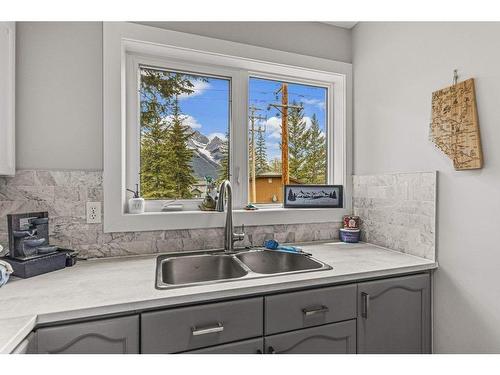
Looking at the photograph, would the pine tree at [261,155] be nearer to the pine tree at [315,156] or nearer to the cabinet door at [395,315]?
the pine tree at [315,156]

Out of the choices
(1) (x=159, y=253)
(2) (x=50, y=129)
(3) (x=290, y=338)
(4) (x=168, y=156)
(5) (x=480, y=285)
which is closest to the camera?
(3) (x=290, y=338)

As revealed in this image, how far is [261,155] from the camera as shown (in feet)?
6.91

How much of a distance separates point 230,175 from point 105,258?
2.91 feet

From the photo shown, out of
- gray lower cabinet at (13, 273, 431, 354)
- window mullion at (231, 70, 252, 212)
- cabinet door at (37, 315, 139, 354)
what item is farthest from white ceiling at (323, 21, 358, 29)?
cabinet door at (37, 315, 139, 354)

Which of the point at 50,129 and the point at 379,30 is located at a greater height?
the point at 379,30

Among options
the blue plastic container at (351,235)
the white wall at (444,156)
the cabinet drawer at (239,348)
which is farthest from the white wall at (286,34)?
the cabinet drawer at (239,348)

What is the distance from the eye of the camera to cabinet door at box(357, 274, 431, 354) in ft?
4.44

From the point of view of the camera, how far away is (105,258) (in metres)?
1.56

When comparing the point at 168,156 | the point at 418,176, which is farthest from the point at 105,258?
the point at 418,176

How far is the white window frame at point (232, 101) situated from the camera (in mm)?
1572

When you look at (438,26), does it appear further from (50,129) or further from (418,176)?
(50,129)

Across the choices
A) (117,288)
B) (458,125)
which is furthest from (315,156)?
(117,288)

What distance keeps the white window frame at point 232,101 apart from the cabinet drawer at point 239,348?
0.76 meters

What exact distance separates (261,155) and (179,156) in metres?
0.58
